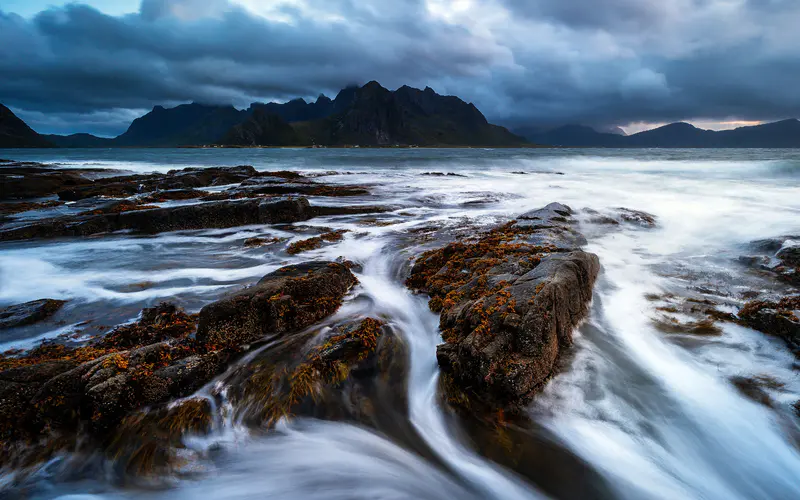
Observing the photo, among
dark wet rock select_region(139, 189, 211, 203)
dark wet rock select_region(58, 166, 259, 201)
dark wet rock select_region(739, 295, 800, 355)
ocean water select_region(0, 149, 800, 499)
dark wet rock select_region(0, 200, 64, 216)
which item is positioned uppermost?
dark wet rock select_region(58, 166, 259, 201)

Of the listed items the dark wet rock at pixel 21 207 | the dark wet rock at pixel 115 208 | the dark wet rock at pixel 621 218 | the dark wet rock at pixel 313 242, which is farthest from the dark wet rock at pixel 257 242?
the dark wet rock at pixel 21 207

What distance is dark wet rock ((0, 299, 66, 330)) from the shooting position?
594 cm

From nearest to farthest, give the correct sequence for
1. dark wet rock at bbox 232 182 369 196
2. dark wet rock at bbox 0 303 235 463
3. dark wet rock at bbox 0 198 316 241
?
dark wet rock at bbox 0 303 235 463 < dark wet rock at bbox 0 198 316 241 < dark wet rock at bbox 232 182 369 196

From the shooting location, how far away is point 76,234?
11.5m

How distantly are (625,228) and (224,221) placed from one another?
13.3m

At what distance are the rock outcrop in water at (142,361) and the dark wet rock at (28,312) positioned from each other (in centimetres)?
117

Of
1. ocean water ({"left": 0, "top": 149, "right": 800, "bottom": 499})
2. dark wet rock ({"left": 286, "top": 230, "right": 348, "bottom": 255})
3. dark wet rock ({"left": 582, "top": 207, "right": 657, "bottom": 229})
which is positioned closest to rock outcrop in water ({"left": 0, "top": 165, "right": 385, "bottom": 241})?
ocean water ({"left": 0, "top": 149, "right": 800, "bottom": 499})

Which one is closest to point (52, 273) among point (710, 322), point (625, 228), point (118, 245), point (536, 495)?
point (118, 245)

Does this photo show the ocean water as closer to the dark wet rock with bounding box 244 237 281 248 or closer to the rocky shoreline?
the rocky shoreline

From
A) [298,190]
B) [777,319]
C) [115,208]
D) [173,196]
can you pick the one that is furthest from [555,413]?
[173,196]

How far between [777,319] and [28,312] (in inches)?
455

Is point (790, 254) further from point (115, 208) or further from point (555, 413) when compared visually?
point (115, 208)

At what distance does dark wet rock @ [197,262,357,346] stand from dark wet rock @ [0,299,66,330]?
3.42m

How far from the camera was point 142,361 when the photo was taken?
168 inches
